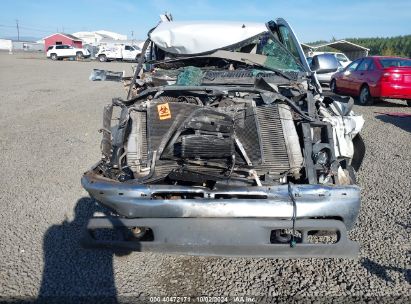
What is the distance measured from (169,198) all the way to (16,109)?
8.75 metres

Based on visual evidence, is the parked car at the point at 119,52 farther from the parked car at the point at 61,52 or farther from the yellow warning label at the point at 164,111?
the yellow warning label at the point at 164,111

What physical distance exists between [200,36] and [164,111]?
2025 mm

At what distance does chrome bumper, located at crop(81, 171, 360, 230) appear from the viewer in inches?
99.0

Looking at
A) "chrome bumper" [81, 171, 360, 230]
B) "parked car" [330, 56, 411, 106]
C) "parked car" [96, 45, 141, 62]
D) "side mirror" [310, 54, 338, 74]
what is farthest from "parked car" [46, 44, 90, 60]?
"chrome bumper" [81, 171, 360, 230]

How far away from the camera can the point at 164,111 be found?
3.11 m

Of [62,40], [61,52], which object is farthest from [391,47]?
[62,40]

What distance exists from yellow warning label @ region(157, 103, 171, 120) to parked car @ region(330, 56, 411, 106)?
907 cm

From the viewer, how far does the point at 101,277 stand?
2910mm

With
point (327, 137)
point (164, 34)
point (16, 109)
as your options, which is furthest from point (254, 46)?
point (16, 109)

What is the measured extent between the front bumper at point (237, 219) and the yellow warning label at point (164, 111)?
72 cm

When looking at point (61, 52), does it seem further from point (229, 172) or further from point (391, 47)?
point (229, 172)

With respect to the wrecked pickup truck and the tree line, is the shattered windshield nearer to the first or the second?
the wrecked pickup truck

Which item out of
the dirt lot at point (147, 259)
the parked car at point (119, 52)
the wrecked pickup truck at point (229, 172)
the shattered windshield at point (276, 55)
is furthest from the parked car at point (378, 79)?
the parked car at point (119, 52)

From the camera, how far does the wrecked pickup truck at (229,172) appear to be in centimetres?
252
